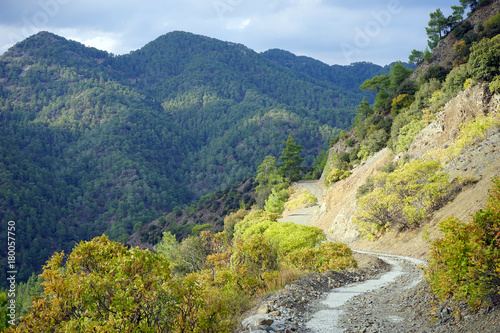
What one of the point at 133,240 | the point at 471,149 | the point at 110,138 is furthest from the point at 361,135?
the point at 110,138

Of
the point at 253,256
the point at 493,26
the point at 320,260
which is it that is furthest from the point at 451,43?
the point at 253,256

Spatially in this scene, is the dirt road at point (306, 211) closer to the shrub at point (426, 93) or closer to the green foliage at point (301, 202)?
the green foliage at point (301, 202)

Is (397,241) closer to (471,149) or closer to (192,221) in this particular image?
(471,149)

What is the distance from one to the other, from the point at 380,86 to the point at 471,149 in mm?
44238

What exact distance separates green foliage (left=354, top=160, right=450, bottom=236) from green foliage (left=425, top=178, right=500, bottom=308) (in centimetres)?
1543

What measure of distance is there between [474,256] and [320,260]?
942 cm

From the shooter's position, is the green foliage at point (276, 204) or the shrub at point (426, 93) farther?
the green foliage at point (276, 204)

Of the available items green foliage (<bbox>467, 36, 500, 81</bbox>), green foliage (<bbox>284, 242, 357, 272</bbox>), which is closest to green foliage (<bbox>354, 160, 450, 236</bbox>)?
green foliage (<bbox>284, 242, 357, 272</bbox>)

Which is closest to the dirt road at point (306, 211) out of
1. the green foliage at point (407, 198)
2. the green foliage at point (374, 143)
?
the green foliage at point (374, 143)

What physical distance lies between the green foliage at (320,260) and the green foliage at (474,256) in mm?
8201

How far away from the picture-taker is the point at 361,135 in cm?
5331

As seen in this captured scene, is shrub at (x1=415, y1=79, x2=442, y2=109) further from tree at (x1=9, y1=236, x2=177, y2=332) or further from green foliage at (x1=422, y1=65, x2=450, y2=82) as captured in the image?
tree at (x1=9, y1=236, x2=177, y2=332)

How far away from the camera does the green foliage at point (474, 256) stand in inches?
210

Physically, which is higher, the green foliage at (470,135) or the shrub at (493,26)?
the shrub at (493,26)
